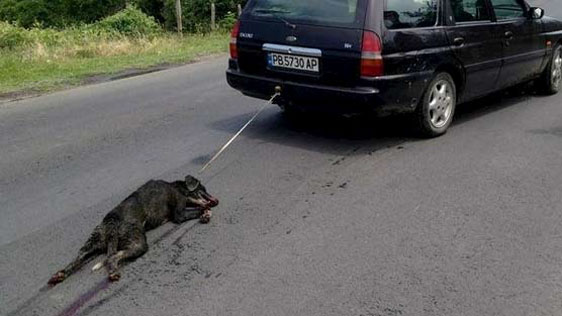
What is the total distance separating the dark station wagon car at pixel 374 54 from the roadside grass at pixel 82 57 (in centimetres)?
511

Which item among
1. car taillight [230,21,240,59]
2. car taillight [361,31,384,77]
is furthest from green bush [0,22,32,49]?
car taillight [361,31,384,77]

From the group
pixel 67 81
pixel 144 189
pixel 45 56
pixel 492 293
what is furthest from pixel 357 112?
pixel 45 56

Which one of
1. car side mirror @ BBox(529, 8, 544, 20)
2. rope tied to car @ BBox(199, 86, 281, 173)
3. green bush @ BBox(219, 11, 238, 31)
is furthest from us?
green bush @ BBox(219, 11, 238, 31)

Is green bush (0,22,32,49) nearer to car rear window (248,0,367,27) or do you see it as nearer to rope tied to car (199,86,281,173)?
rope tied to car (199,86,281,173)

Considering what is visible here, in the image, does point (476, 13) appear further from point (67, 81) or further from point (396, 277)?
point (67, 81)

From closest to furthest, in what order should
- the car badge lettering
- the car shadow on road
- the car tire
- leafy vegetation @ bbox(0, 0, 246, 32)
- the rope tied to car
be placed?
the rope tied to car → the car shadow on road → the car badge lettering → the car tire → leafy vegetation @ bbox(0, 0, 246, 32)

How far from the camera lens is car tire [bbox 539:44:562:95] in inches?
329

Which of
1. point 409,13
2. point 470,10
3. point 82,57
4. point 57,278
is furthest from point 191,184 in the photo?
point 82,57

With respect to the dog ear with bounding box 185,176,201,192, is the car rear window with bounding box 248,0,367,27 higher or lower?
higher

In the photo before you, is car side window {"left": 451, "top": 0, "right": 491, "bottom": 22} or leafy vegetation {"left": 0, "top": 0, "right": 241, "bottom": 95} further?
leafy vegetation {"left": 0, "top": 0, "right": 241, "bottom": 95}

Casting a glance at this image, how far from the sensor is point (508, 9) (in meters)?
7.42

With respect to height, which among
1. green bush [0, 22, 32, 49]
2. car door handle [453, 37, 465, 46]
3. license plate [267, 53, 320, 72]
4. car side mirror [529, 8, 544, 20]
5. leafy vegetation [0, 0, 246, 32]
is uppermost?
car side mirror [529, 8, 544, 20]

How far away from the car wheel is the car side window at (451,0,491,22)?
27.3 inches

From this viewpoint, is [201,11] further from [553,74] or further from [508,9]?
[508,9]
